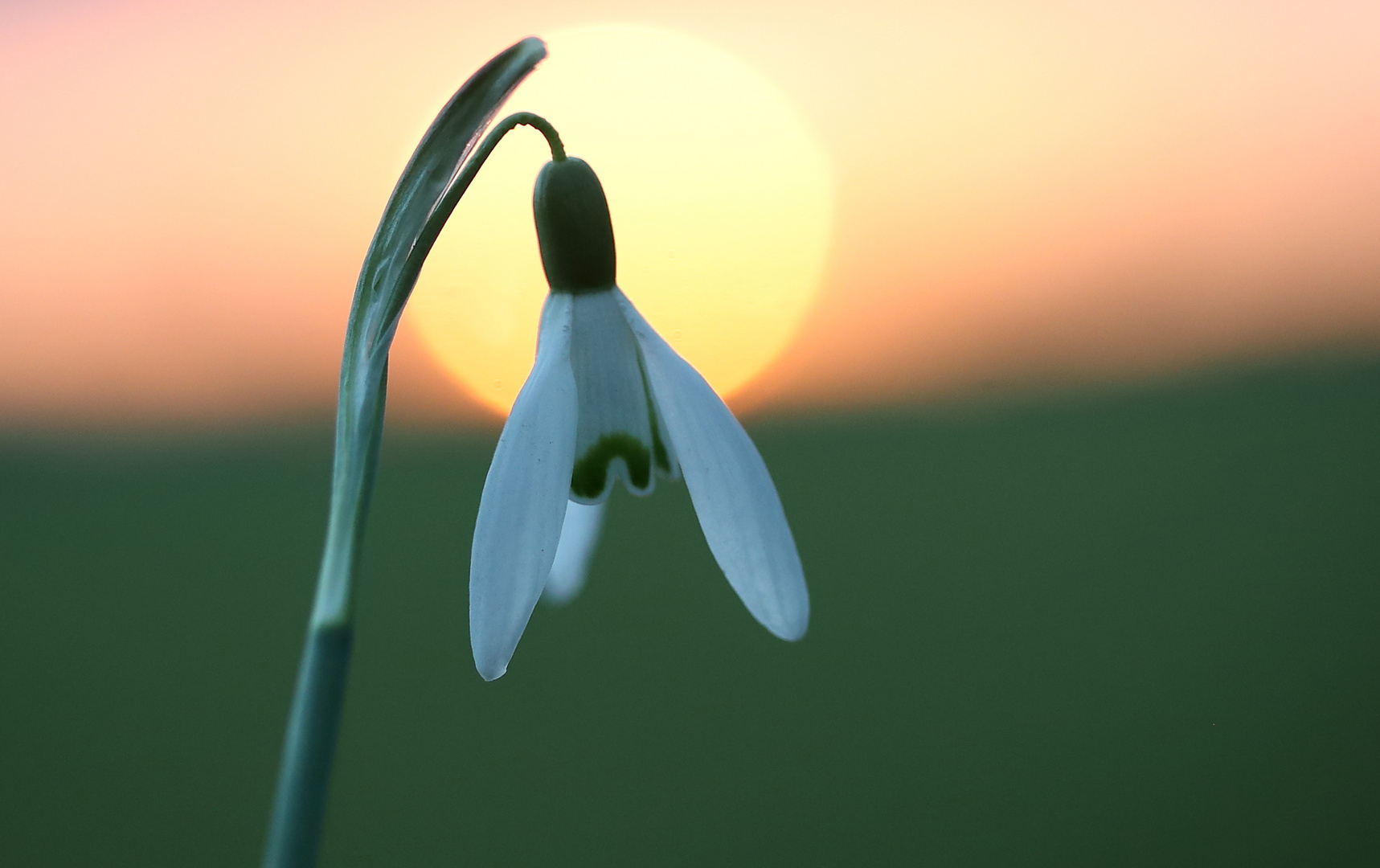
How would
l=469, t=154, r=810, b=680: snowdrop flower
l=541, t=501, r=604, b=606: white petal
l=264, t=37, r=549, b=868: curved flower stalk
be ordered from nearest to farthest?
l=264, t=37, r=549, b=868: curved flower stalk, l=469, t=154, r=810, b=680: snowdrop flower, l=541, t=501, r=604, b=606: white petal

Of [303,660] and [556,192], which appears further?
[556,192]

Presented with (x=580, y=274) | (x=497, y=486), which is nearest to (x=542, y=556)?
(x=497, y=486)

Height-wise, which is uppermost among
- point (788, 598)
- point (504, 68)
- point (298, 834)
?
point (504, 68)

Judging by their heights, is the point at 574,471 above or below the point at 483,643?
above

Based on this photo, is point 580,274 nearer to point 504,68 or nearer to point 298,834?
point 504,68

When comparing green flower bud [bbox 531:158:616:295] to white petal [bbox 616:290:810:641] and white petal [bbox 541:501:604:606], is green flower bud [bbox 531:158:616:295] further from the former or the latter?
white petal [bbox 541:501:604:606]

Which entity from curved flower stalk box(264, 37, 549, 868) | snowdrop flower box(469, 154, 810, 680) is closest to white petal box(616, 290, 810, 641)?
snowdrop flower box(469, 154, 810, 680)

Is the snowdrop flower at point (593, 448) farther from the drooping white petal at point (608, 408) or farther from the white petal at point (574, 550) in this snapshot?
the white petal at point (574, 550)
